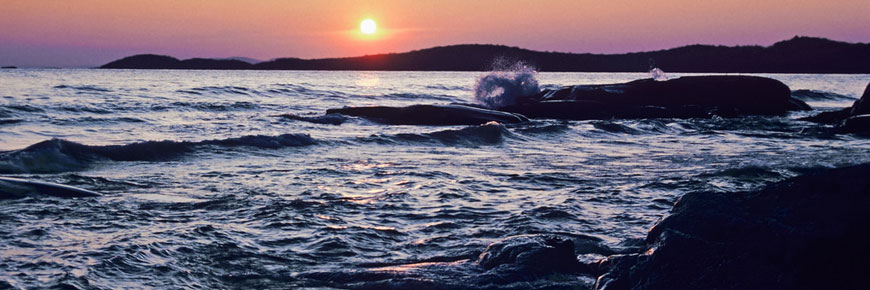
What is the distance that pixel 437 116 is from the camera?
19.2 metres

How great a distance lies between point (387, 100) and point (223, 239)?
96.3 ft

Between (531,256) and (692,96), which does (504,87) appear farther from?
(531,256)

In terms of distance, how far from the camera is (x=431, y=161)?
1117 centimetres

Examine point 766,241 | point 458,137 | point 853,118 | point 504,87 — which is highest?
point 766,241

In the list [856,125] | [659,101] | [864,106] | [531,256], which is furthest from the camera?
[659,101]

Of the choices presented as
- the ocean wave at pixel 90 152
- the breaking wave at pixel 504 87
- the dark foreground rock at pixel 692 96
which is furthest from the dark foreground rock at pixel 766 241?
the breaking wave at pixel 504 87

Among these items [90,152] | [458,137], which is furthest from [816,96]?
[90,152]

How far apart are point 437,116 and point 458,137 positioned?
4.22 metres

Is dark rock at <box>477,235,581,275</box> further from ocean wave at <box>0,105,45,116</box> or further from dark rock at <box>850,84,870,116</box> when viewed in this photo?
ocean wave at <box>0,105,45,116</box>

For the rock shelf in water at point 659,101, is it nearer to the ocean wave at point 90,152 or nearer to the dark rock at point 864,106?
the dark rock at point 864,106

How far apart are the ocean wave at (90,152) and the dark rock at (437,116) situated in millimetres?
5773

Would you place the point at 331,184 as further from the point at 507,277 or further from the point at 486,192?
the point at 507,277

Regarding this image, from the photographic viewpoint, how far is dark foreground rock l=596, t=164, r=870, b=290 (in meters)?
3.46

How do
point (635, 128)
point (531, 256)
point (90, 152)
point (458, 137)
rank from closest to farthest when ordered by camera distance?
point (531, 256), point (90, 152), point (458, 137), point (635, 128)
